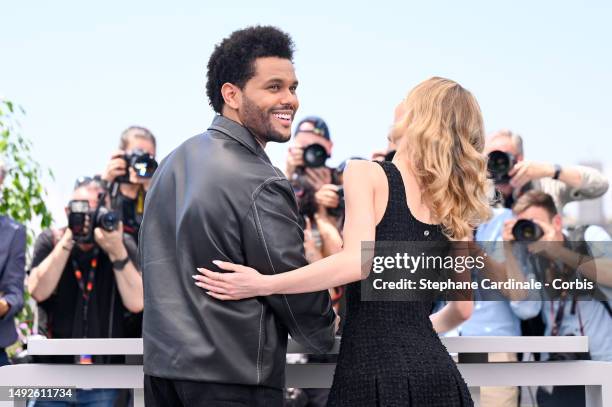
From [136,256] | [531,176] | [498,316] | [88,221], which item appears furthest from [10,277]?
[531,176]

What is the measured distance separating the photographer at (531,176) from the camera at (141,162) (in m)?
1.66

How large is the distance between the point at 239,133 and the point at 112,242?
6.92 feet

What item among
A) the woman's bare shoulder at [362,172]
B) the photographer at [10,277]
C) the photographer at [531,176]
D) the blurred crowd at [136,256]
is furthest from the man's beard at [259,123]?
the photographer at [10,277]

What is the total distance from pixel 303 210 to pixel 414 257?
234 centimetres

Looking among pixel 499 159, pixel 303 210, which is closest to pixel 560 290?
pixel 499 159

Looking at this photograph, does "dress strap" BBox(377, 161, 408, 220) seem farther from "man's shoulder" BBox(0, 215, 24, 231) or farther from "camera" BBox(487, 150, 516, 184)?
"man's shoulder" BBox(0, 215, 24, 231)

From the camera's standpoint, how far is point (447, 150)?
7.38ft

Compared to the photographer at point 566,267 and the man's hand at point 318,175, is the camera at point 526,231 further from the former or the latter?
the man's hand at point 318,175

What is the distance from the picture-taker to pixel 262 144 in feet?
7.79

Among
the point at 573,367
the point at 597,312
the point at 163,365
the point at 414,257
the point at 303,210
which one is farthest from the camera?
the point at 303,210

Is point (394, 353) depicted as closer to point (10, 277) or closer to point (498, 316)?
point (498, 316)

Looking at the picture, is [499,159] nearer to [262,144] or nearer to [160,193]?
[262,144]

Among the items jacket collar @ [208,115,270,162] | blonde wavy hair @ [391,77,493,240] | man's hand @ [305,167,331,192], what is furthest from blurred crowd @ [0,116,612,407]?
jacket collar @ [208,115,270,162]

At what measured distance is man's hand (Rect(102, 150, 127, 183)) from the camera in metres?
4.45
